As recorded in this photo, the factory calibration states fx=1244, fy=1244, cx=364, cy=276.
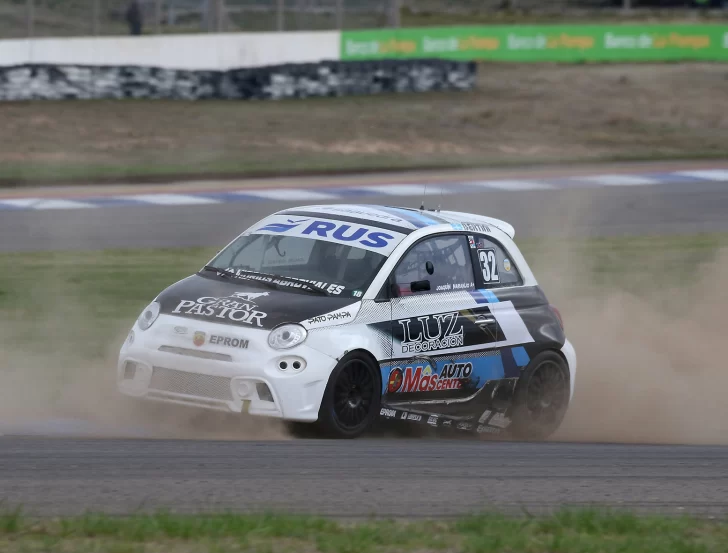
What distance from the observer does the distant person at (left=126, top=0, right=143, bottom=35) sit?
29156mm

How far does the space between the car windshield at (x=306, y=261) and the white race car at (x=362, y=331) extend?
1cm

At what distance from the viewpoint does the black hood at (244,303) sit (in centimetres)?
806

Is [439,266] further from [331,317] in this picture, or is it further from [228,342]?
[228,342]

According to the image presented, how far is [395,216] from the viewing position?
9211 millimetres

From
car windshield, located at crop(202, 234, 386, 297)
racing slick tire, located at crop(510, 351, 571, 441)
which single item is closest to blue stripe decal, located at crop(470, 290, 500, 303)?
racing slick tire, located at crop(510, 351, 571, 441)

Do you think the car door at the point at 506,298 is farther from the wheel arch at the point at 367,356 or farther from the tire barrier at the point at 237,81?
the tire barrier at the point at 237,81

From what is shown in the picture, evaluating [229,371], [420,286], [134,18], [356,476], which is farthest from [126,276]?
[134,18]

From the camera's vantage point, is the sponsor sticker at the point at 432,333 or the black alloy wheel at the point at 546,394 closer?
the sponsor sticker at the point at 432,333

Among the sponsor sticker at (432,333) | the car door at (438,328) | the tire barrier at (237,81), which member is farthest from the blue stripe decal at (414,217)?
the tire barrier at (237,81)

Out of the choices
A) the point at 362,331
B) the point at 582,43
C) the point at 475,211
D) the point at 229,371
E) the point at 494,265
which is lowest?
the point at 475,211

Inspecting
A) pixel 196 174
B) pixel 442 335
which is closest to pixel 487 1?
pixel 196 174

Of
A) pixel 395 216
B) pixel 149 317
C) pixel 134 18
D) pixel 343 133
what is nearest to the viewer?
pixel 149 317

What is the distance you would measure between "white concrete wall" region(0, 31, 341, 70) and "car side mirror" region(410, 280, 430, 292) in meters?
20.0

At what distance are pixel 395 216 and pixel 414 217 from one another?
0.48 feet
